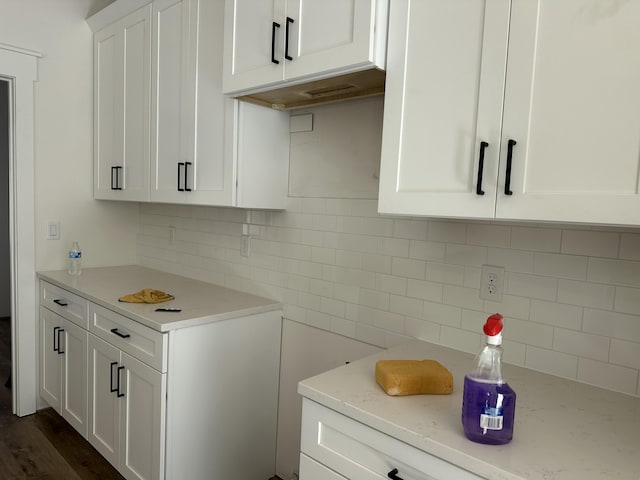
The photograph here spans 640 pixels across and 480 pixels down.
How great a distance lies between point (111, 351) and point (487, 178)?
1.86 meters

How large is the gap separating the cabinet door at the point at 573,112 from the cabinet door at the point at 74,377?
7.41ft

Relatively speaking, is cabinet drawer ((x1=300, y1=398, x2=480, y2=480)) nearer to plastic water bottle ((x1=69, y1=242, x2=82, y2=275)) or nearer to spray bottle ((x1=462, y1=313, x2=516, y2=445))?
spray bottle ((x1=462, y1=313, x2=516, y2=445))

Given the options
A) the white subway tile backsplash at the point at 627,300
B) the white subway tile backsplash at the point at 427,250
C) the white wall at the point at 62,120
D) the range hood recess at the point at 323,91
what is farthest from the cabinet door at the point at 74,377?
the white subway tile backsplash at the point at 627,300

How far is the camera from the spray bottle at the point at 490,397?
38.0 inches

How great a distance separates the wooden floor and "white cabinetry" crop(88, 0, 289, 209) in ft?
4.63

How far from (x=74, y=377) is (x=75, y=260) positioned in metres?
0.72

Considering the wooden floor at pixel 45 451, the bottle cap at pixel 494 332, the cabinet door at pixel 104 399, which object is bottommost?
the wooden floor at pixel 45 451

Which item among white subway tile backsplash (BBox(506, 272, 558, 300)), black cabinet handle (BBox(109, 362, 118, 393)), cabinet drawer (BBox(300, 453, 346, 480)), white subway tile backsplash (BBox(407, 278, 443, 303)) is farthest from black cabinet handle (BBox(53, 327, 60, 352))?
white subway tile backsplash (BBox(506, 272, 558, 300))

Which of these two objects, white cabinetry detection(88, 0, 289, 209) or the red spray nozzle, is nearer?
the red spray nozzle

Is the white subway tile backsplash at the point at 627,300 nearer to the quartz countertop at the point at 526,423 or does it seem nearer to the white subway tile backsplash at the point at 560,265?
the white subway tile backsplash at the point at 560,265

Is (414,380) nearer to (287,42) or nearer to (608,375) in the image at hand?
(608,375)

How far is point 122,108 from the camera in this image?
2.71 m

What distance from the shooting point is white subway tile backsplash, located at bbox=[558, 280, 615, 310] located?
4.35ft

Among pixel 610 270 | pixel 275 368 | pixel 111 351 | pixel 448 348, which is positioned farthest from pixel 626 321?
pixel 111 351
